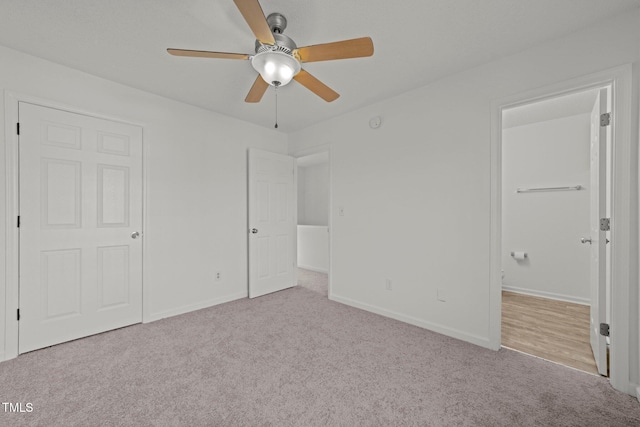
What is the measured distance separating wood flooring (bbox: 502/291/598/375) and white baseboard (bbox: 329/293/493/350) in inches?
9.9

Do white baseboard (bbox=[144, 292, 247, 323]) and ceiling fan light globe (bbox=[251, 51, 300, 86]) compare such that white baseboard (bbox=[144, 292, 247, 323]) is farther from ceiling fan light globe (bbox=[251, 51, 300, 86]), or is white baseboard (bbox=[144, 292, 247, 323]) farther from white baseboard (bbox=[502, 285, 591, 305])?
white baseboard (bbox=[502, 285, 591, 305])

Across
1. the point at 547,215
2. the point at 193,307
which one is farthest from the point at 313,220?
the point at 547,215

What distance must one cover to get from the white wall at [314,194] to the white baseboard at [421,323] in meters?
2.72

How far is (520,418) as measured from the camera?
1472 mm

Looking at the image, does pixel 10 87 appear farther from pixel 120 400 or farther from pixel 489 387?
pixel 489 387

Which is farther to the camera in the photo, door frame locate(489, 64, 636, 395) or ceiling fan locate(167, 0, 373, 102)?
door frame locate(489, 64, 636, 395)

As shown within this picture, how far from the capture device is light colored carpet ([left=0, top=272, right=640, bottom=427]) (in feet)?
4.89

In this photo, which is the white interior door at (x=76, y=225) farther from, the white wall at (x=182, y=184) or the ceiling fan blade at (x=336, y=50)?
the ceiling fan blade at (x=336, y=50)

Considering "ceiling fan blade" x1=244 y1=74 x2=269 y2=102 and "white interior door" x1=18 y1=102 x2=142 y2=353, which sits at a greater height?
"ceiling fan blade" x1=244 y1=74 x2=269 y2=102

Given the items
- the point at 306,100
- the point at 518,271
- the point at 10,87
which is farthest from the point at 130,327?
the point at 518,271

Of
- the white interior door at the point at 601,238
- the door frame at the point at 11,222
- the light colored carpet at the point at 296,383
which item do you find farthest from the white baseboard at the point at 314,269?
the door frame at the point at 11,222

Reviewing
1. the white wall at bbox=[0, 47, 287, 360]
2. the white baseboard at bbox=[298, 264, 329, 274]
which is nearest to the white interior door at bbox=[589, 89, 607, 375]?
the white wall at bbox=[0, 47, 287, 360]

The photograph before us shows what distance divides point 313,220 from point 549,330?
14.9 ft

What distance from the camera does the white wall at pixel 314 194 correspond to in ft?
19.8
